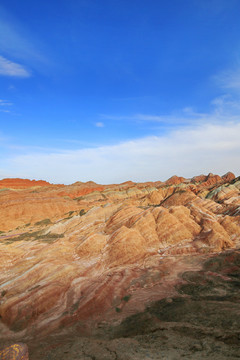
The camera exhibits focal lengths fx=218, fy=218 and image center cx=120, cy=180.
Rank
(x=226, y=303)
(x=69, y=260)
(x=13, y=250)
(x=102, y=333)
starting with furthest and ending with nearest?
1. (x=13, y=250)
2. (x=69, y=260)
3. (x=226, y=303)
4. (x=102, y=333)

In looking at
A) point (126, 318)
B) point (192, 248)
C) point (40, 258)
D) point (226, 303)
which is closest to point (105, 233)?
point (40, 258)

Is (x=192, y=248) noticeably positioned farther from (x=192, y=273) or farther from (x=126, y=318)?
(x=126, y=318)

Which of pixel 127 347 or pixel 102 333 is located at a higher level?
pixel 127 347

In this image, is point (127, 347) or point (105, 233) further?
point (105, 233)

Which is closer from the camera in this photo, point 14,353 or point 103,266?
point 14,353

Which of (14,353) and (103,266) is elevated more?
(14,353)

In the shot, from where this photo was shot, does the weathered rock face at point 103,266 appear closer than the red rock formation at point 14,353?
No

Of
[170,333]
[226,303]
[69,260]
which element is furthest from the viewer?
[69,260]

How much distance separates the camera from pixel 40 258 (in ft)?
92.3

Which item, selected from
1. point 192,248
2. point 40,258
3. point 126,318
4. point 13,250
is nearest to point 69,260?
point 40,258

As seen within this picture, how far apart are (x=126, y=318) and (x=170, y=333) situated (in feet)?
13.7

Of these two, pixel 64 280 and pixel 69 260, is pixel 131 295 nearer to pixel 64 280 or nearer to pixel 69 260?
pixel 64 280

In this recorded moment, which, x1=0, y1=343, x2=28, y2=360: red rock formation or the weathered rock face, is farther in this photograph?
the weathered rock face

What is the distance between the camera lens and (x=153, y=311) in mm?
16984
